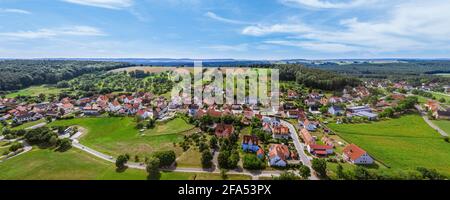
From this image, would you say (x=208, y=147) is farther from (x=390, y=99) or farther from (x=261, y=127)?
(x=390, y=99)

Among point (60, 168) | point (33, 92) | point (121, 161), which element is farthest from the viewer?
point (33, 92)

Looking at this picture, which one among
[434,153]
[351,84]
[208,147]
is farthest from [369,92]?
[208,147]

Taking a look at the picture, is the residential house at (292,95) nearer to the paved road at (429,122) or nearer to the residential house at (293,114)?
the residential house at (293,114)

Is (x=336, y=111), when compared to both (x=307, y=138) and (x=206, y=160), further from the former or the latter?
(x=206, y=160)

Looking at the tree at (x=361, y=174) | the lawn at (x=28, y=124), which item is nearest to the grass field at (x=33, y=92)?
the lawn at (x=28, y=124)

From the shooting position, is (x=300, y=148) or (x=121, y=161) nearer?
(x=121, y=161)

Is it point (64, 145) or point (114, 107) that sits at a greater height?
point (114, 107)

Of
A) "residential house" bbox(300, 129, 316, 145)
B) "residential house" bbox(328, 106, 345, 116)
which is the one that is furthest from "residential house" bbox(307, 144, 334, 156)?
"residential house" bbox(328, 106, 345, 116)

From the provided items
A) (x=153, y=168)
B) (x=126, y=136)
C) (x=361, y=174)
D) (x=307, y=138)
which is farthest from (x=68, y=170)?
(x=307, y=138)
